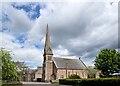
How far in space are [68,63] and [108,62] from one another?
2380cm

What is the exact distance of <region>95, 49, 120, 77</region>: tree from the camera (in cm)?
7562

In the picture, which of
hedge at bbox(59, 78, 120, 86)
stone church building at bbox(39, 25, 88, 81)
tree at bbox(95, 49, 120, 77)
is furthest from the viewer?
stone church building at bbox(39, 25, 88, 81)

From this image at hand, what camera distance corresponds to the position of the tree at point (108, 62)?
2977 inches

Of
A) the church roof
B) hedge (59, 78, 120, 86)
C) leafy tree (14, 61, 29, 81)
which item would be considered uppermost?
the church roof

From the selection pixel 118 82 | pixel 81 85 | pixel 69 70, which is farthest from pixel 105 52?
pixel 118 82

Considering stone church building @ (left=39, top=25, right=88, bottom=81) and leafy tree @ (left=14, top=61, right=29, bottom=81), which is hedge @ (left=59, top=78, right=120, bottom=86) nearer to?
leafy tree @ (left=14, top=61, right=29, bottom=81)

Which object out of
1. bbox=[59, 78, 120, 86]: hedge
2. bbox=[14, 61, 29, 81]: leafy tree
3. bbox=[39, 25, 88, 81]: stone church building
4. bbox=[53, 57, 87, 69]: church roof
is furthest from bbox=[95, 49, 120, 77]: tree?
bbox=[59, 78, 120, 86]: hedge

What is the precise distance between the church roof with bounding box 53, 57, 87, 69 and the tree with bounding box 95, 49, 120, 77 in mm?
17747

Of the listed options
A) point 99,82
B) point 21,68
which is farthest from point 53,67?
point 99,82

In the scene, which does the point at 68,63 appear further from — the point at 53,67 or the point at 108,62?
the point at 108,62

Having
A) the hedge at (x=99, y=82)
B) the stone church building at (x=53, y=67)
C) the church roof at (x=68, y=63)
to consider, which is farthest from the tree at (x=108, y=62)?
the hedge at (x=99, y=82)

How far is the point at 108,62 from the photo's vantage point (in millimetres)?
75625

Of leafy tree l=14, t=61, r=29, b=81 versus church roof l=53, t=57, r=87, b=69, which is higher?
church roof l=53, t=57, r=87, b=69

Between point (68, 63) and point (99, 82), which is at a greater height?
point (68, 63)
